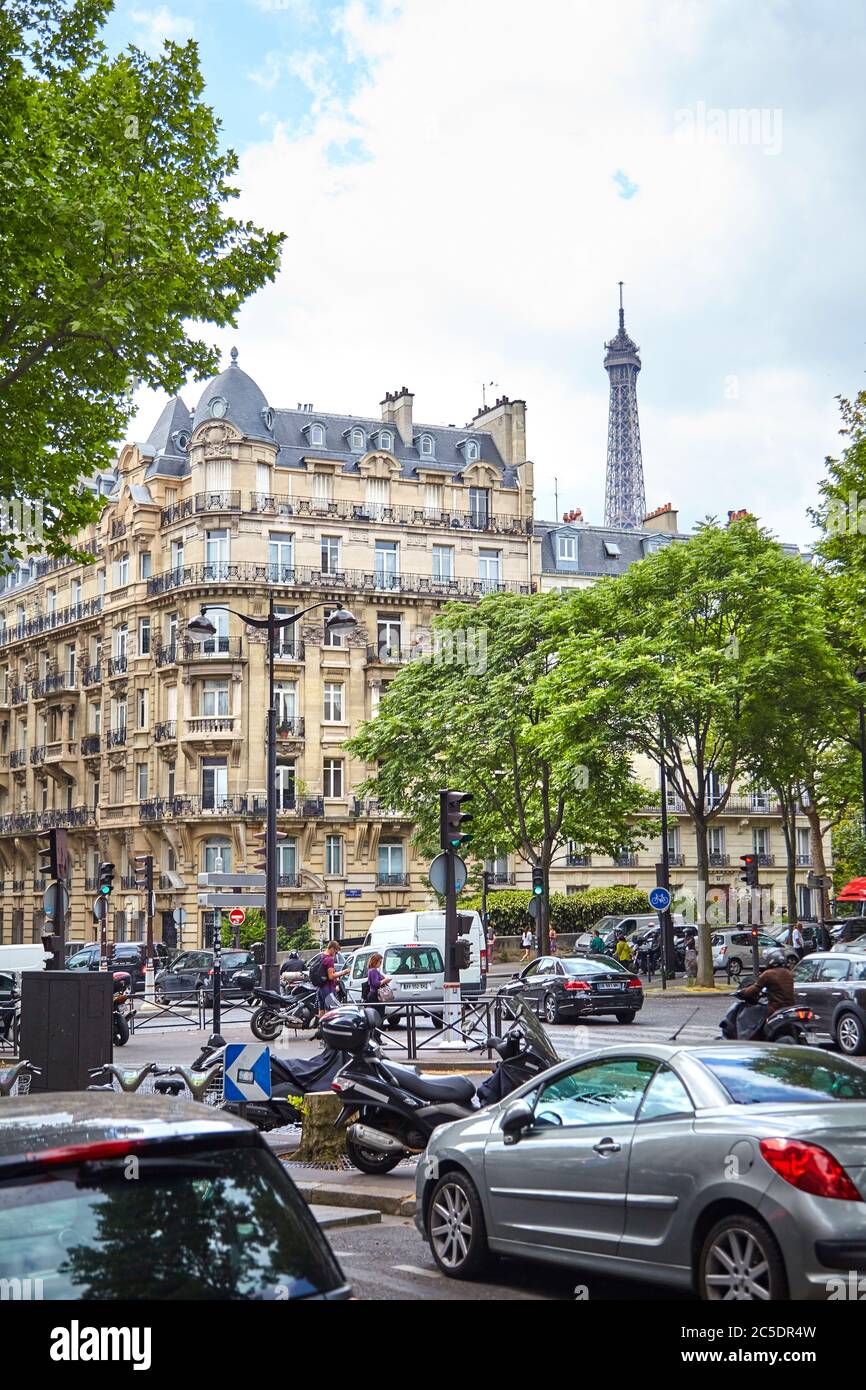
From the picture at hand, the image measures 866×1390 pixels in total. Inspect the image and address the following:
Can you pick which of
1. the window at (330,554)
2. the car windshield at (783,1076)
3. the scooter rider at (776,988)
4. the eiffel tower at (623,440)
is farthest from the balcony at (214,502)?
the eiffel tower at (623,440)

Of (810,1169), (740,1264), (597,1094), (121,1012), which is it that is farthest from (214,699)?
(810,1169)

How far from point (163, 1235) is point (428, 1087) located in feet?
27.7

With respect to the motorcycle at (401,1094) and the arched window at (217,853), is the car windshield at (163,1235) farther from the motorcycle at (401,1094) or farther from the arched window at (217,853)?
the arched window at (217,853)

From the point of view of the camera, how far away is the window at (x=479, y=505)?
63094mm

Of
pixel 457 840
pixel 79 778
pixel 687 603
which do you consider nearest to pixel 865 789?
pixel 687 603

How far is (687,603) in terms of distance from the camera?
3731 centimetres

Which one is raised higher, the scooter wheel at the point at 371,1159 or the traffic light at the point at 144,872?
the traffic light at the point at 144,872

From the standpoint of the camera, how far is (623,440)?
16450 cm

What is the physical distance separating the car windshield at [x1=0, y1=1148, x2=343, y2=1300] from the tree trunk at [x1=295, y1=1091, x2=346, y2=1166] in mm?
8551

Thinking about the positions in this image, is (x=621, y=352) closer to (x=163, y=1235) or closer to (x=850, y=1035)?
(x=850, y=1035)

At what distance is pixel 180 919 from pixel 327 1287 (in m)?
54.4

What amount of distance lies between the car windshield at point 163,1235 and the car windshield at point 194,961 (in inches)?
1430

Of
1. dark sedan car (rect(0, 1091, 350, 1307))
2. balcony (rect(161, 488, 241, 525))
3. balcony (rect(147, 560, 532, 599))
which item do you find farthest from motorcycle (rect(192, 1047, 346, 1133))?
balcony (rect(161, 488, 241, 525))
